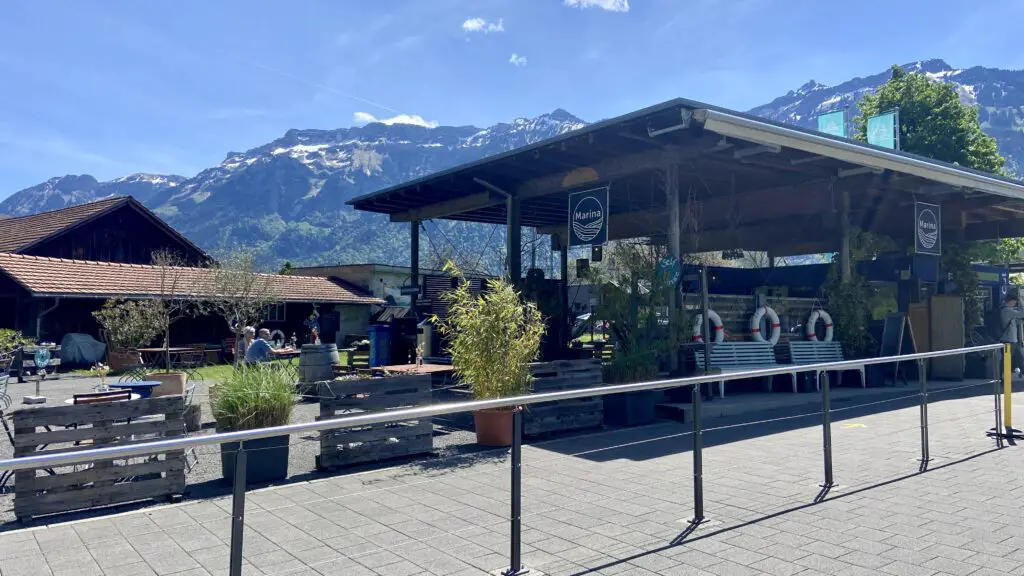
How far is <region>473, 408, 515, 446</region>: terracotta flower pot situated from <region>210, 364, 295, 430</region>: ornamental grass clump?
2165 mm

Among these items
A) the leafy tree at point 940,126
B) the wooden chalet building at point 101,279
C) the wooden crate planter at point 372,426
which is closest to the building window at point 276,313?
the wooden chalet building at point 101,279

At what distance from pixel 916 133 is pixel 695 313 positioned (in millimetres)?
19893

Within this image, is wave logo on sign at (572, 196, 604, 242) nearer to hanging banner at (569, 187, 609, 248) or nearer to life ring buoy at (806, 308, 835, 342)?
hanging banner at (569, 187, 609, 248)

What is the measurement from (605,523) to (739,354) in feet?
23.8

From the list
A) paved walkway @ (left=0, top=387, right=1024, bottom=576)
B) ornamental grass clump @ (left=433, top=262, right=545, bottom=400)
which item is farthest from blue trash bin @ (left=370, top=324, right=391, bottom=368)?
paved walkway @ (left=0, top=387, right=1024, bottom=576)

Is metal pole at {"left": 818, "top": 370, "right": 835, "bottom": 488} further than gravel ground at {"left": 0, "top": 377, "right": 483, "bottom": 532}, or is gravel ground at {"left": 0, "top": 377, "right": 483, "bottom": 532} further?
gravel ground at {"left": 0, "top": 377, "right": 483, "bottom": 532}

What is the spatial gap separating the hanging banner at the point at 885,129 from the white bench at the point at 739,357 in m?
12.6

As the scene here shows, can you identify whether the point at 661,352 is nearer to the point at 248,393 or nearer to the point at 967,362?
the point at 248,393

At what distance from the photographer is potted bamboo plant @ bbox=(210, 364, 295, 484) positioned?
6371 millimetres

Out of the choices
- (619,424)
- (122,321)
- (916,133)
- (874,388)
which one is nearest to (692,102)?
(619,424)

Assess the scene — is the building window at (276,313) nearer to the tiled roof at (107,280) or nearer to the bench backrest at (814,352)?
the tiled roof at (107,280)

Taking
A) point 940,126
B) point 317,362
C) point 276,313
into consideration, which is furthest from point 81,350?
point 940,126

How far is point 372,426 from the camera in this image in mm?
7152

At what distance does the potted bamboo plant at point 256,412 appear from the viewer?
6371mm
